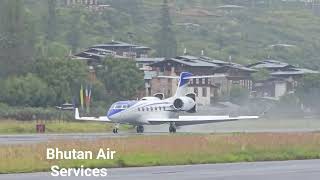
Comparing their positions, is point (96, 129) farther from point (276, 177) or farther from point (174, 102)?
point (276, 177)

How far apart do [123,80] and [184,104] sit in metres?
39.3

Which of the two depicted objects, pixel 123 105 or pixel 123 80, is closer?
pixel 123 105

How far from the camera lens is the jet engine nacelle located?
5646 centimetres

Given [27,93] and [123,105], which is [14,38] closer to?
[27,93]

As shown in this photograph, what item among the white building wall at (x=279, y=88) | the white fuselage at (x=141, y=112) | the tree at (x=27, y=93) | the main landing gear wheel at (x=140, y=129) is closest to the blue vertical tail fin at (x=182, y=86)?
the white fuselage at (x=141, y=112)

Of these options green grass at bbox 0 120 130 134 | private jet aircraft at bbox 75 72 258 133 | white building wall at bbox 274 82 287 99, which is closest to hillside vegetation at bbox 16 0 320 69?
white building wall at bbox 274 82 287 99

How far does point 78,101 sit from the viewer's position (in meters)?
89.1

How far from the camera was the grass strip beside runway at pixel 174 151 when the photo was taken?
2680 cm

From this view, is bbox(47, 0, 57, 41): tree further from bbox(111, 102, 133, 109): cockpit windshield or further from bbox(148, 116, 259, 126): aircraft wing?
bbox(148, 116, 259, 126): aircraft wing

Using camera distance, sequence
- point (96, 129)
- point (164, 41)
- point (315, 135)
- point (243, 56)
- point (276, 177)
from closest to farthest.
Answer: point (276, 177)
point (315, 135)
point (96, 129)
point (164, 41)
point (243, 56)

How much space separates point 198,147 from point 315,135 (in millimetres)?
10120

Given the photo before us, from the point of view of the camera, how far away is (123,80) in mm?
95250

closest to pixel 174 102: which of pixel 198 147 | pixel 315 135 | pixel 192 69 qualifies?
pixel 315 135

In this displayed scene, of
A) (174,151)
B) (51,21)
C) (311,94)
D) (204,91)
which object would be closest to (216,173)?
(174,151)
